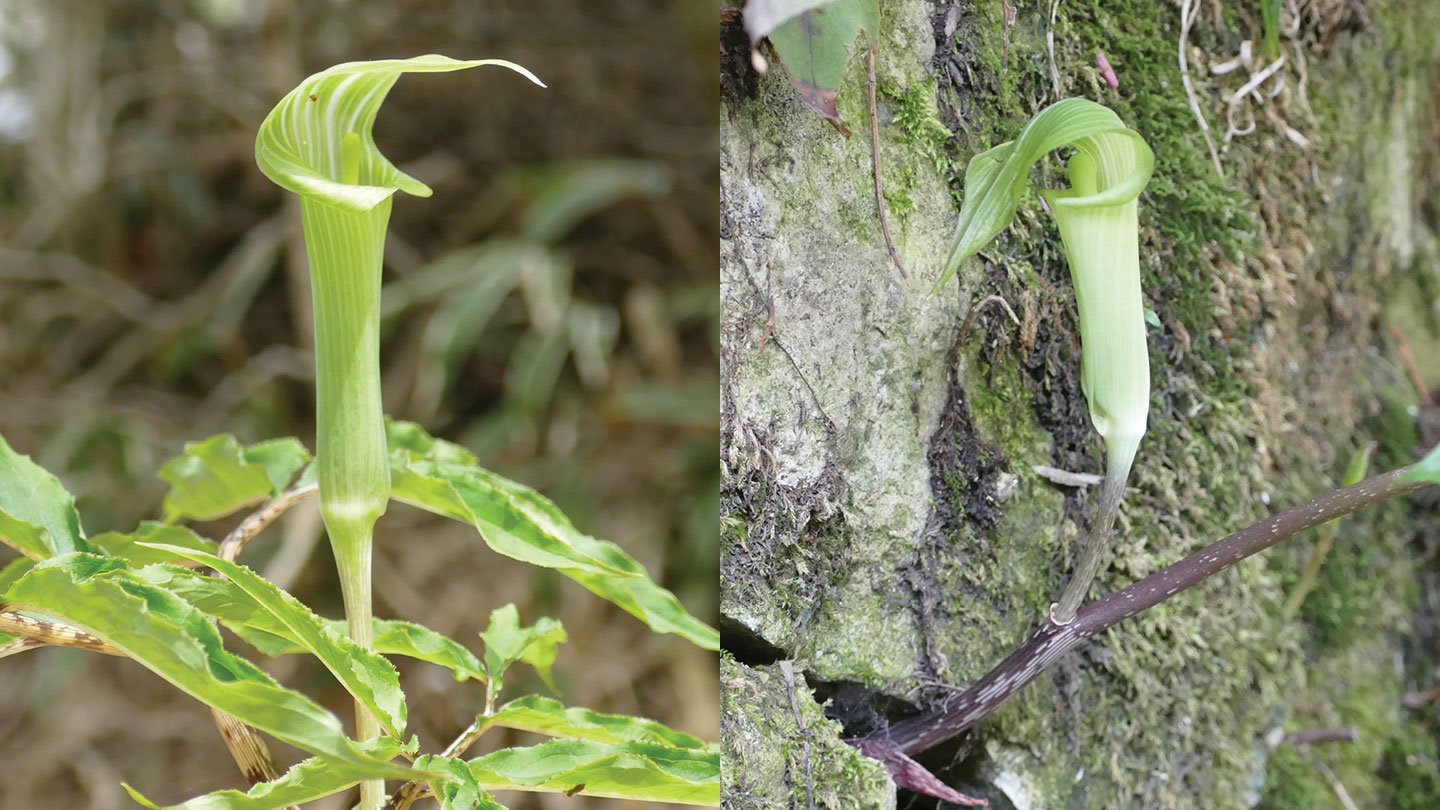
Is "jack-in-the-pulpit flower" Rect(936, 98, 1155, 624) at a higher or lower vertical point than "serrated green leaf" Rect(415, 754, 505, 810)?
higher

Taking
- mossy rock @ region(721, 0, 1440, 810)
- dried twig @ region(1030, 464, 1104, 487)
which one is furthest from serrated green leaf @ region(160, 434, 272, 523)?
dried twig @ region(1030, 464, 1104, 487)

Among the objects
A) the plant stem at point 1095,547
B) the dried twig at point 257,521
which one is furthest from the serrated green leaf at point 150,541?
the plant stem at point 1095,547

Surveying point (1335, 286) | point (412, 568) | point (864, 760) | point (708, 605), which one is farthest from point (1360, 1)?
point (412, 568)

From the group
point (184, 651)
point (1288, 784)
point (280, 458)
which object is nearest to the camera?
point (184, 651)

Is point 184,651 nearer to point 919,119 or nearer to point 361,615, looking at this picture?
point 361,615

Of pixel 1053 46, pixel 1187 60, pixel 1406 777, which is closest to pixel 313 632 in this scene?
pixel 1053 46

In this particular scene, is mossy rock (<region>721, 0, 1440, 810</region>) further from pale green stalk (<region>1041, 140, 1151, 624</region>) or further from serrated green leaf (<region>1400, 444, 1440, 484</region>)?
serrated green leaf (<region>1400, 444, 1440, 484</region>)
